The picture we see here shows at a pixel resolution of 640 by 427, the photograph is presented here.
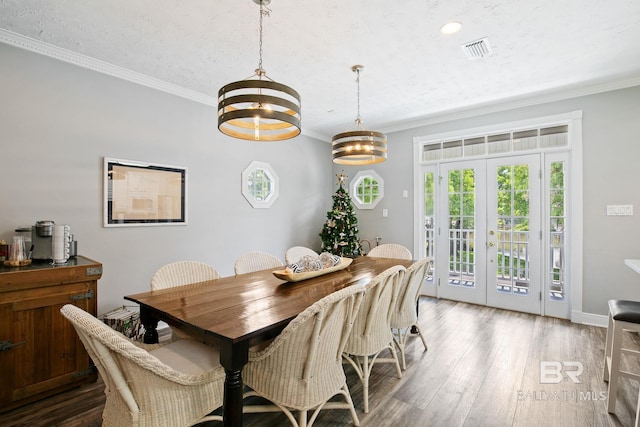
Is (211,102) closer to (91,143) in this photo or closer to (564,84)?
(91,143)

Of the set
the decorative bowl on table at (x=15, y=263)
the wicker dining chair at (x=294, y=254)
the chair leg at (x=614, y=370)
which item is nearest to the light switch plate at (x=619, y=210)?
the chair leg at (x=614, y=370)

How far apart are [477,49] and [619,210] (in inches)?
98.4

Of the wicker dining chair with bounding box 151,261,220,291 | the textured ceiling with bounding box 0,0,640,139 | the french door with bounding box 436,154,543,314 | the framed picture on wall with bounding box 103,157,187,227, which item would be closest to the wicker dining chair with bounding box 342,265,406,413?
the wicker dining chair with bounding box 151,261,220,291

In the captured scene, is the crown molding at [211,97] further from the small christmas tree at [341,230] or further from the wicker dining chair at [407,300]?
the wicker dining chair at [407,300]

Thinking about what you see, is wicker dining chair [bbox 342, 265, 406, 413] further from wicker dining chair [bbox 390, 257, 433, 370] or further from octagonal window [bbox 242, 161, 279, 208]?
octagonal window [bbox 242, 161, 279, 208]

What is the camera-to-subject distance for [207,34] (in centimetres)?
254

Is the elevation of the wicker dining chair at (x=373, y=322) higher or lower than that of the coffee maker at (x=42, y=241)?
lower

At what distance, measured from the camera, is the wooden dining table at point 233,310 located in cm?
138

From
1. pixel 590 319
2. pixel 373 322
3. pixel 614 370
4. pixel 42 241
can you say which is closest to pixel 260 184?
pixel 42 241

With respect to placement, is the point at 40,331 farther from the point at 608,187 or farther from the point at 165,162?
the point at 608,187

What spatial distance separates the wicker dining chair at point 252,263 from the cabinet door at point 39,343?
113 centimetres

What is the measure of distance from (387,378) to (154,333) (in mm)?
1740

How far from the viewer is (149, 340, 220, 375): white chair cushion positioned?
1571 mm

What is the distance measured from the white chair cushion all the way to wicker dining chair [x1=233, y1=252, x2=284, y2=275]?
1.00 meters
